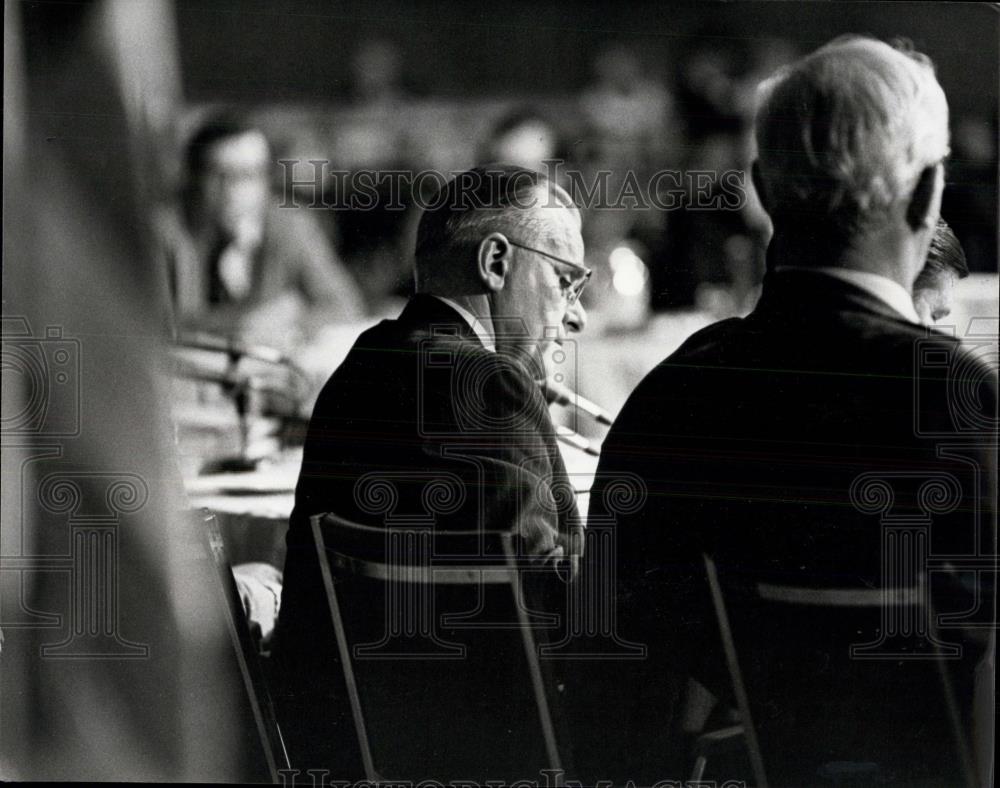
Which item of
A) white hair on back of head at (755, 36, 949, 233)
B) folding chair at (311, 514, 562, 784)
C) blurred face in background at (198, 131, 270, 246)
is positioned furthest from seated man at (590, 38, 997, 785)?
blurred face in background at (198, 131, 270, 246)

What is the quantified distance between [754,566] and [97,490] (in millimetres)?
1662

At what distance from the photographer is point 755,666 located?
2762mm

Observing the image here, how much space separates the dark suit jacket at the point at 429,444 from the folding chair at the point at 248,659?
7.6 inches

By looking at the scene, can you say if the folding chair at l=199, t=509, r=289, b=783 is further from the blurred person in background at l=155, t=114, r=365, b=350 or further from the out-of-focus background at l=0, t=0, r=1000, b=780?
the blurred person in background at l=155, t=114, r=365, b=350

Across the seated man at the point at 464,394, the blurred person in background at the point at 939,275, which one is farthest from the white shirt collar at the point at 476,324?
the blurred person in background at the point at 939,275

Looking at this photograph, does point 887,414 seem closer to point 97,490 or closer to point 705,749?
point 705,749

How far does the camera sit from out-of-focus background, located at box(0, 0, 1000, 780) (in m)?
2.78

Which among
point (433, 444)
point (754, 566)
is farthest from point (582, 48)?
point (754, 566)

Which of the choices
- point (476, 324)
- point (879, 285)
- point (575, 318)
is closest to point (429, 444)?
point (476, 324)

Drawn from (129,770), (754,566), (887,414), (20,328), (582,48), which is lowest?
(129,770)

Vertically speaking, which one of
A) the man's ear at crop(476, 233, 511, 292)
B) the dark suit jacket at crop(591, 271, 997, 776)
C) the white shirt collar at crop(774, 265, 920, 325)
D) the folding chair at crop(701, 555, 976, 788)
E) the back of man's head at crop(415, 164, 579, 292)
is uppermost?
the back of man's head at crop(415, 164, 579, 292)

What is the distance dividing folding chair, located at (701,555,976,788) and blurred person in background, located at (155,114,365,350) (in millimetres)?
1186

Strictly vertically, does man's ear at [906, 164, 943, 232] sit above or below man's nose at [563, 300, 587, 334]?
above

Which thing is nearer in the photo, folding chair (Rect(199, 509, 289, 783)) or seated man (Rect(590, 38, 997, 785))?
seated man (Rect(590, 38, 997, 785))
